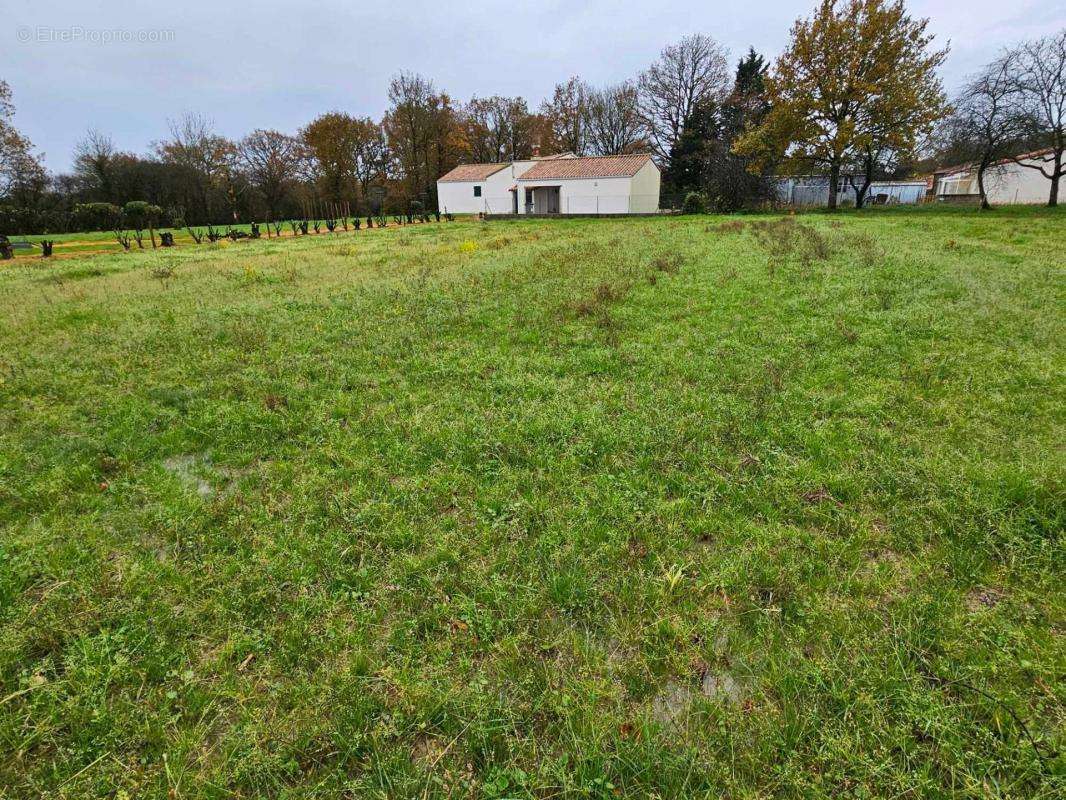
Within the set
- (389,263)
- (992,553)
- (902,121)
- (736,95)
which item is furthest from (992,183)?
(992,553)

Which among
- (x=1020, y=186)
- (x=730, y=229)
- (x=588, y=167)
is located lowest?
(x=730, y=229)

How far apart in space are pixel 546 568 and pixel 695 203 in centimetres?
3479

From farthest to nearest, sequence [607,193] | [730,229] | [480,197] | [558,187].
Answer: [480,197], [558,187], [607,193], [730,229]

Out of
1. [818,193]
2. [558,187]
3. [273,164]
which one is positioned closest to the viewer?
[558,187]

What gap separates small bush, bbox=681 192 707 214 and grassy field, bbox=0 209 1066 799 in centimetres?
2878

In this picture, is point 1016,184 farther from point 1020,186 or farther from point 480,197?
point 480,197

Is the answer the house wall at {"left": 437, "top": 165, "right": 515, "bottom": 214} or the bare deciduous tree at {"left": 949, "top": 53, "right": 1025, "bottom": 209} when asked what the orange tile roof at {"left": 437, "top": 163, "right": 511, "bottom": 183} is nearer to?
the house wall at {"left": 437, "top": 165, "right": 515, "bottom": 214}

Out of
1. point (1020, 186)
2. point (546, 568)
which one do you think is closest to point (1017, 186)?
point (1020, 186)

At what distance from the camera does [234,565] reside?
2.73 metres

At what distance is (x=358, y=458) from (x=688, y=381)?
10.9 feet

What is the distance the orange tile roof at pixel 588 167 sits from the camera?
115 ft

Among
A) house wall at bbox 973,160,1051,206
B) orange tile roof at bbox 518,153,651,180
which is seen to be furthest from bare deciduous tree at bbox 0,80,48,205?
house wall at bbox 973,160,1051,206

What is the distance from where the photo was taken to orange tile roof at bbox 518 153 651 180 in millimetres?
35138

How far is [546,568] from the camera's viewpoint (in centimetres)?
266
